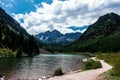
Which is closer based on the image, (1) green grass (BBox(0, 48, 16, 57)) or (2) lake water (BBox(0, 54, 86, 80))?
(2) lake water (BBox(0, 54, 86, 80))

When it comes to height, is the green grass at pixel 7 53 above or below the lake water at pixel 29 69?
above

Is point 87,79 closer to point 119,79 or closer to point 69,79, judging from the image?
point 69,79

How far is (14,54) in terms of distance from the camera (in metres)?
195

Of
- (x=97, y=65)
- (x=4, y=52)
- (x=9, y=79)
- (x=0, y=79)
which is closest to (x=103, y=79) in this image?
(x=0, y=79)

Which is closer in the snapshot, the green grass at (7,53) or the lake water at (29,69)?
the lake water at (29,69)

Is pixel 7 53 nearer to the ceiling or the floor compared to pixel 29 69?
nearer to the ceiling

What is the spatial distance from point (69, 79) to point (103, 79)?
6.11m

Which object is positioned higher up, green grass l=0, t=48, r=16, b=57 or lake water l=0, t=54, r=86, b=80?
green grass l=0, t=48, r=16, b=57

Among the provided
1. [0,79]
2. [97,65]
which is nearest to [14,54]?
[97,65]

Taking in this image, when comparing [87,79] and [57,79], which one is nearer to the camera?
[87,79]

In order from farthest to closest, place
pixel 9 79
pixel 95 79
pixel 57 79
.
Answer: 1. pixel 9 79
2. pixel 57 79
3. pixel 95 79

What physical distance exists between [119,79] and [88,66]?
93.4 feet

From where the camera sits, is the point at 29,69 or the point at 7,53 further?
the point at 7,53

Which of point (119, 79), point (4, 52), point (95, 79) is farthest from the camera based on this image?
point (4, 52)
